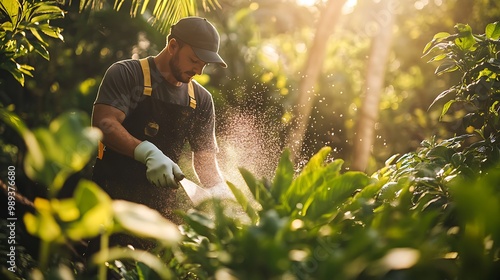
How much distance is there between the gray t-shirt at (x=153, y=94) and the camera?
3309mm

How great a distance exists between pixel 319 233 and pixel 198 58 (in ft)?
7.25

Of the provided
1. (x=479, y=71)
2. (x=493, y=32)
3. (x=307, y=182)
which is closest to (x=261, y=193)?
(x=307, y=182)

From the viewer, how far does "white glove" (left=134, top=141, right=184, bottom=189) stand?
3.13 metres

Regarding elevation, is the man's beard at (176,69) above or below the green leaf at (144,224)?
above

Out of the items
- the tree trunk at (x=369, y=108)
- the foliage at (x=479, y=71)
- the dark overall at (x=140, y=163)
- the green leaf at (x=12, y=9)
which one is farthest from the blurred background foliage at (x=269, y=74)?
the foliage at (x=479, y=71)

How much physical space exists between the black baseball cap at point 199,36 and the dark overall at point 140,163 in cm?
35

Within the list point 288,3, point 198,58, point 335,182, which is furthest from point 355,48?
point 335,182

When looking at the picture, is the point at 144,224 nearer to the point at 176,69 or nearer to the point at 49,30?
the point at 49,30

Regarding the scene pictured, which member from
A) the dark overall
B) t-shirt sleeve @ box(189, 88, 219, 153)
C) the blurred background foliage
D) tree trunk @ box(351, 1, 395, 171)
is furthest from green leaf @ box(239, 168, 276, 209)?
tree trunk @ box(351, 1, 395, 171)

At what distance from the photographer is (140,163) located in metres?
3.39

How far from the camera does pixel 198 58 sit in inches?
137

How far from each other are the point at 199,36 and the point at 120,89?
57cm

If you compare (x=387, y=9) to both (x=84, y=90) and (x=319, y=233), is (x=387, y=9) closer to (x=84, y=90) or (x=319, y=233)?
(x=84, y=90)

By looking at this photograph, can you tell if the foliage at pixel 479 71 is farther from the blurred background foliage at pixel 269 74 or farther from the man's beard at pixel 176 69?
the blurred background foliage at pixel 269 74
